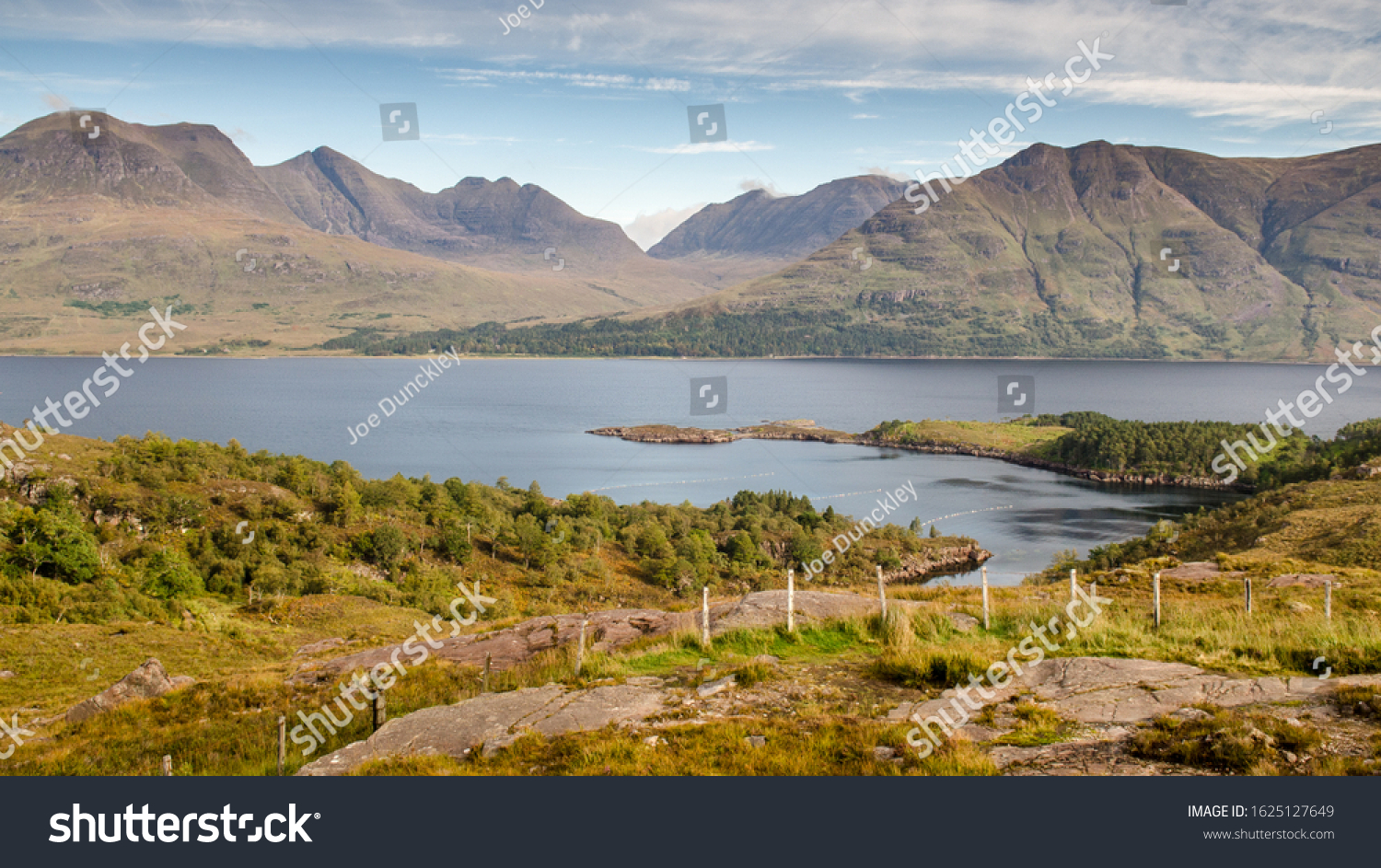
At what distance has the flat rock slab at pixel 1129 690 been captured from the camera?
10.3 metres

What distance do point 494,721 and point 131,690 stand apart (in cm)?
→ 996

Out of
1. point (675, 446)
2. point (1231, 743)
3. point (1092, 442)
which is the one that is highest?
point (1231, 743)

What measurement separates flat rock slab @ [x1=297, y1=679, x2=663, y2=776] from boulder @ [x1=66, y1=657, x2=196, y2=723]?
8167 mm

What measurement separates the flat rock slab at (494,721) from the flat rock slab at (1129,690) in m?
3.89

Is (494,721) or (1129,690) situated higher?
(1129,690)

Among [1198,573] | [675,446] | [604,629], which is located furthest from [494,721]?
[675,446]

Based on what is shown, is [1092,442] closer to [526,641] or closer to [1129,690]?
[526,641]

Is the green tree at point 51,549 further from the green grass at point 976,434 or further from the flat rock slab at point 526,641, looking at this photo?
the green grass at point 976,434

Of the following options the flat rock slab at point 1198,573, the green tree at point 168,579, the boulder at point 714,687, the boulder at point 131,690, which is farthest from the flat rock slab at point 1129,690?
the green tree at point 168,579

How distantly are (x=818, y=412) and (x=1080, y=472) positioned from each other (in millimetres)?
65737

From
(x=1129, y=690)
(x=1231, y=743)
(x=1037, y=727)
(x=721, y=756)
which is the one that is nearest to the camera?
(x=1231, y=743)

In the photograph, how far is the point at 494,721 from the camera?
11.3m
